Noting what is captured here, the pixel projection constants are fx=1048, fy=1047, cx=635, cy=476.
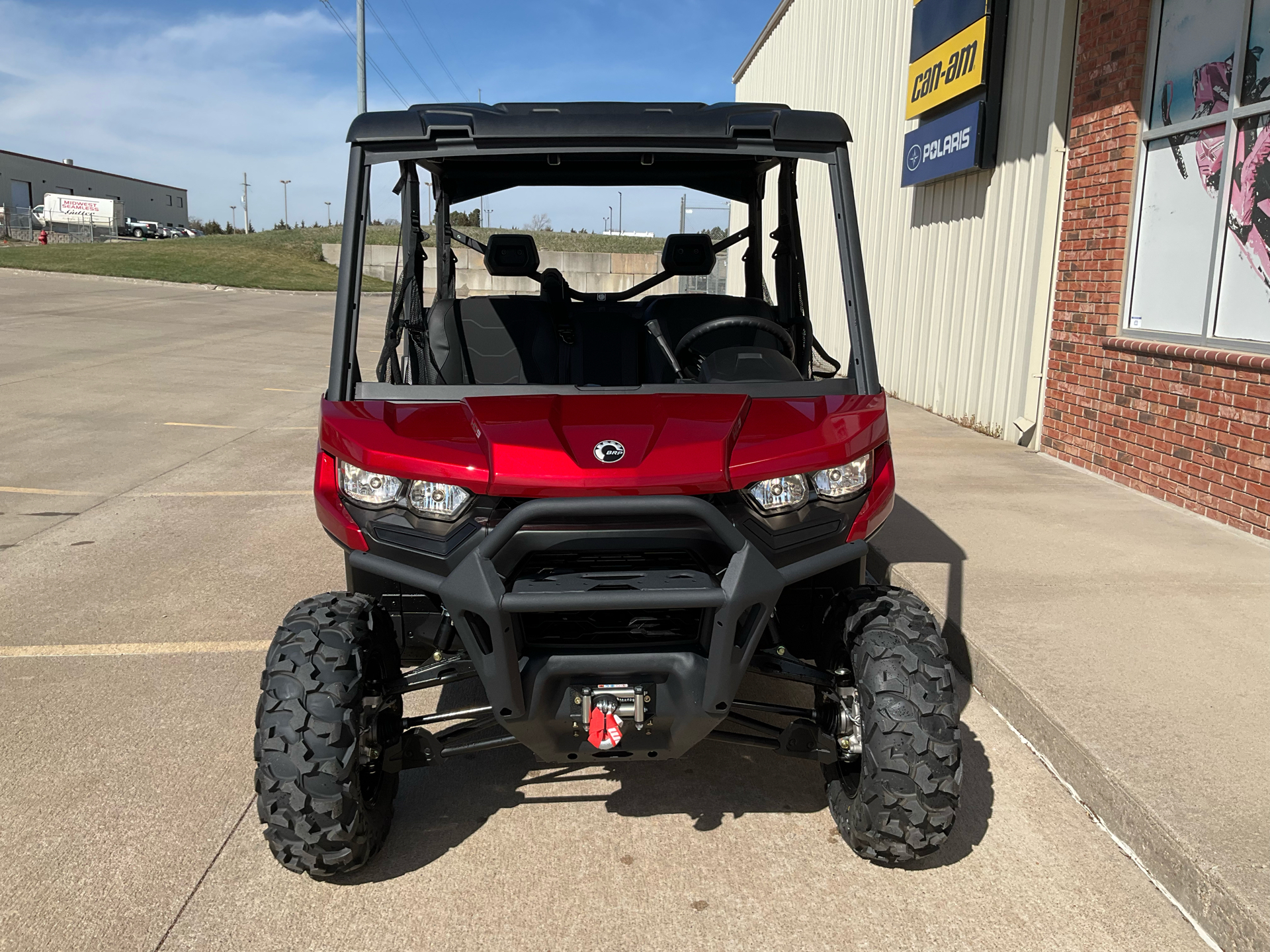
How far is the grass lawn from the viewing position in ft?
107

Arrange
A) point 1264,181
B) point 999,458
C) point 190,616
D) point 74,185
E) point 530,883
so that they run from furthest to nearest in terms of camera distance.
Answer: point 74,185
point 999,458
point 1264,181
point 190,616
point 530,883

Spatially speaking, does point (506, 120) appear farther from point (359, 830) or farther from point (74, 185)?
point (74, 185)

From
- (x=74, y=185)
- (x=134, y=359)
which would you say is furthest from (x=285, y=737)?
(x=74, y=185)

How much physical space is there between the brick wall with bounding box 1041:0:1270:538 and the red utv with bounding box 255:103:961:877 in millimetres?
3807

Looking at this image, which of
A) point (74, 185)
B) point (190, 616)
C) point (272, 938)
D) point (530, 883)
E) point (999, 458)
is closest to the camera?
point (272, 938)

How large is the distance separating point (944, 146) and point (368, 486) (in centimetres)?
866

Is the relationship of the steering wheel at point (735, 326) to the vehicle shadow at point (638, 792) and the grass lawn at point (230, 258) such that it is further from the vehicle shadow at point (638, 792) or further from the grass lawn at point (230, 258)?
the grass lawn at point (230, 258)

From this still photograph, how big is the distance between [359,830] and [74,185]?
4032 inches

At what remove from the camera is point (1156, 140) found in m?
6.99

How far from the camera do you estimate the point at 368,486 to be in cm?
276

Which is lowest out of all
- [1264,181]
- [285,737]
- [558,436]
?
[285,737]

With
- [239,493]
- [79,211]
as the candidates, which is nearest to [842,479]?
[239,493]

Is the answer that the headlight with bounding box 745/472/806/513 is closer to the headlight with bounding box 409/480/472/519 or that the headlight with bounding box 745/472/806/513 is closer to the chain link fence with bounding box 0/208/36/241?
the headlight with bounding box 409/480/472/519

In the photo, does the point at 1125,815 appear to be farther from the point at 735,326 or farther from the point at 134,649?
the point at 134,649
